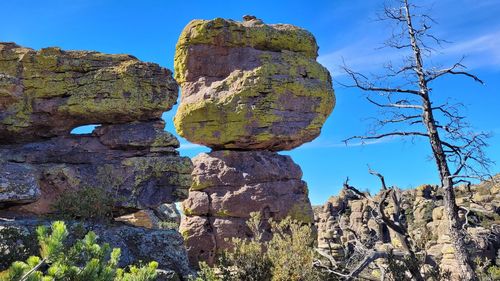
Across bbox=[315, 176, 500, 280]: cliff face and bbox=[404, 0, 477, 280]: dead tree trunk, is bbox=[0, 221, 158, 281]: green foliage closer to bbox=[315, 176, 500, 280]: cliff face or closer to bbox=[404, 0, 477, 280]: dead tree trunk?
bbox=[404, 0, 477, 280]: dead tree trunk

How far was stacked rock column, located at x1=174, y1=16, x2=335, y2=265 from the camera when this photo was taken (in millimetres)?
17594

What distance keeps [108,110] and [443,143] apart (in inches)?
356

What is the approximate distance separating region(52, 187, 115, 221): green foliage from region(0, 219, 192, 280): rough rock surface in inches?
17.1

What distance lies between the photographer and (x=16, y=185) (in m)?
11.4

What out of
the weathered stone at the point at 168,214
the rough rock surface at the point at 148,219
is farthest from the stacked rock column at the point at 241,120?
the weathered stone at the point at 168,214

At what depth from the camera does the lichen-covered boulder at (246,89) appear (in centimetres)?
1834

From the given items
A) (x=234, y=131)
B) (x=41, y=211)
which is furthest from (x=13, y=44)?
(x=234, y=131)

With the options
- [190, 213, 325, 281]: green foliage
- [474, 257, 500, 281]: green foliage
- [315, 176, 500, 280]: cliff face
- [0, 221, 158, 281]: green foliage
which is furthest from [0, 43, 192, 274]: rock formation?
[315, 176, 500, 280]: cliff face

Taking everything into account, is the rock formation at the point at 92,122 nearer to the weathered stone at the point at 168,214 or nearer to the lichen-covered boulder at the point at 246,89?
the lichen-covered boulder at the point at 246,89

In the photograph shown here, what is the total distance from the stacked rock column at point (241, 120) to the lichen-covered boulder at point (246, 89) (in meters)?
0.04

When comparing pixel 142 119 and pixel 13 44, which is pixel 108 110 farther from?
pixel 13 44

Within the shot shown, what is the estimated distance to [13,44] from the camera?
14.5 m

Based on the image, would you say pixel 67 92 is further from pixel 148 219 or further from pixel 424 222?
pixel 424 222

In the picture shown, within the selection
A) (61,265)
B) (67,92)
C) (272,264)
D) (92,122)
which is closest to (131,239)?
(272,264)
